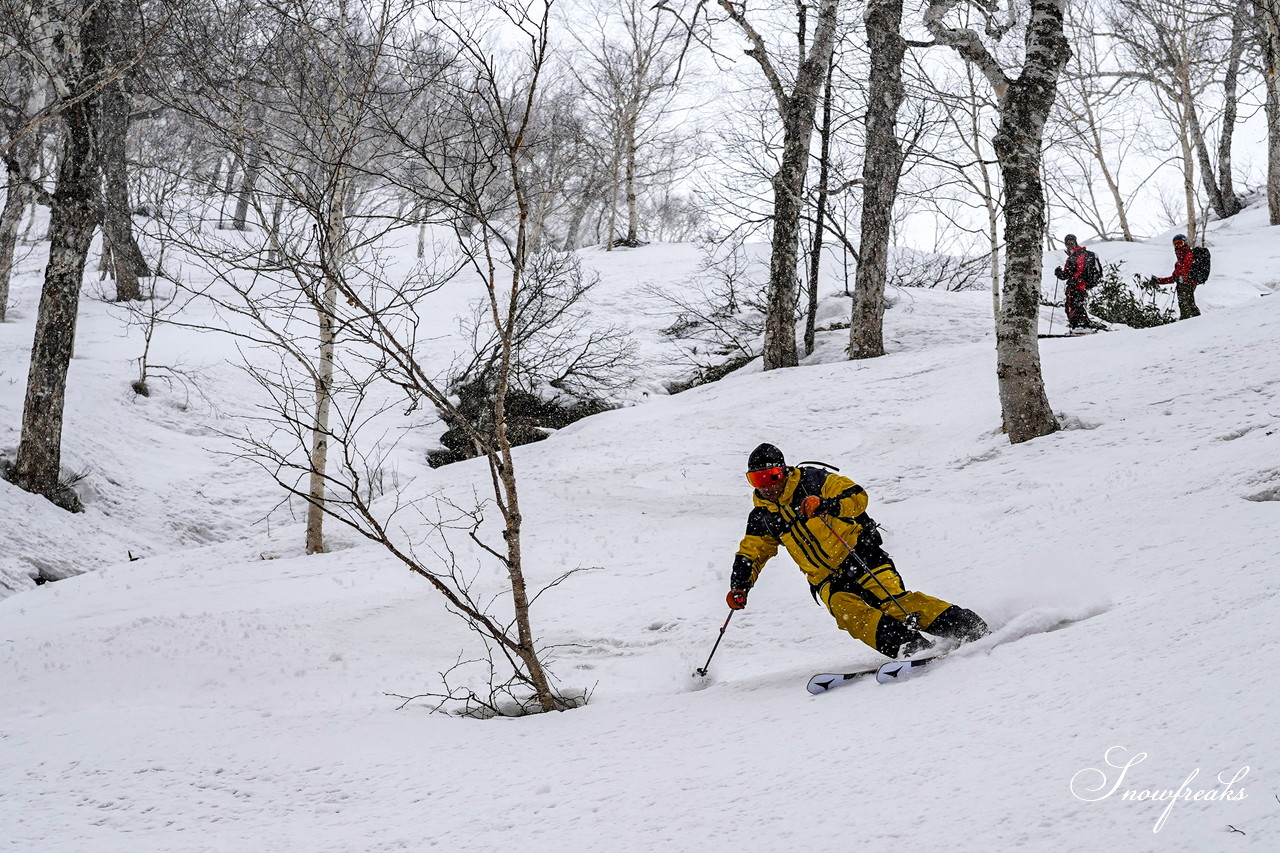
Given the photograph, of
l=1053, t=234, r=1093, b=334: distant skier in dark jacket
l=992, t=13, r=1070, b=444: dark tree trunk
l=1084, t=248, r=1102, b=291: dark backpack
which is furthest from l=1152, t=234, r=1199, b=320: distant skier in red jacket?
l=992, t=13, r=1070, b=444: dark tree trunk

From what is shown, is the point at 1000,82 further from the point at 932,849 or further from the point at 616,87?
the point at 616,87

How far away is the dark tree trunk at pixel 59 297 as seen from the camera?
9.77 metres

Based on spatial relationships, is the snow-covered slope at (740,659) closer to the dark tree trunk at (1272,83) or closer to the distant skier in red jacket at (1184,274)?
the distant skier in red jacket at (1184,274)

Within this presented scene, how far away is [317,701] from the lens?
5.09 meters

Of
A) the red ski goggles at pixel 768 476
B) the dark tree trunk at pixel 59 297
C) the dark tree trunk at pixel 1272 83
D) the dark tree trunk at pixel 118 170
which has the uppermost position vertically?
the dark tree trunk at pixel 1272 83

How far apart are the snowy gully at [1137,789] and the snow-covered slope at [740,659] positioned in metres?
0.02

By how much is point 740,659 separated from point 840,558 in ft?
4.23

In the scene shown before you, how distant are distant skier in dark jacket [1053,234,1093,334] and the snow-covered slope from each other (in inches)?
108

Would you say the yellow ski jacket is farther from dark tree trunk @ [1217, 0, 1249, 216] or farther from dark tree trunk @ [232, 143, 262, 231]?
dark tree trunk @ [1217, 0, 1249, 216]

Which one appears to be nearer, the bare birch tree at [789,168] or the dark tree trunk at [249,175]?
the dark tree trunk at [249,175]

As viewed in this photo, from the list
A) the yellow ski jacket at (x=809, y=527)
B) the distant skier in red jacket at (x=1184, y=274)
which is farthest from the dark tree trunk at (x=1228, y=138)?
the yellow ski jacket at (x=809, y=527)

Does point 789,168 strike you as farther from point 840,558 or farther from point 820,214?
point 840,558

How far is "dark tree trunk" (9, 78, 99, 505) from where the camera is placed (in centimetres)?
977

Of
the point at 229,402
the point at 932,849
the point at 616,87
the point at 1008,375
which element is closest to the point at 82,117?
the point at 229,402
